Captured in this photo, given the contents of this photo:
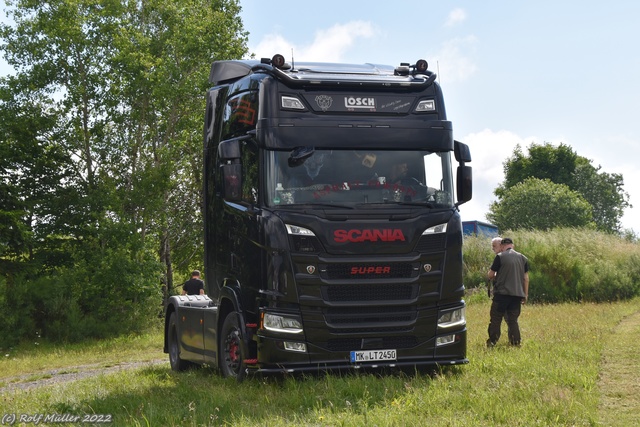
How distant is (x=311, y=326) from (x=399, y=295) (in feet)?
3.85

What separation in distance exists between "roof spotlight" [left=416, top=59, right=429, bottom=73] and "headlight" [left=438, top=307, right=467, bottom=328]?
324 cm

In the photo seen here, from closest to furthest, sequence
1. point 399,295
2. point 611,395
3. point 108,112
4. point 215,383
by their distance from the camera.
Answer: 1. point 611,395
2. point 399,295
3. point 215,383
4. point 108,112

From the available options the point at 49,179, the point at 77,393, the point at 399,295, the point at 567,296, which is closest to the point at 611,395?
the point at 399,295

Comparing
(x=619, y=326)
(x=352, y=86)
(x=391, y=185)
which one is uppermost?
(x=352, y=86)

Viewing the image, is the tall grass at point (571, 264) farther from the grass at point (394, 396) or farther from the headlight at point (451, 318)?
the headlight at point (451, 318)

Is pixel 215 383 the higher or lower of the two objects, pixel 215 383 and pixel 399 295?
the lower

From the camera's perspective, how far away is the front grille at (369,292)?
1079cm

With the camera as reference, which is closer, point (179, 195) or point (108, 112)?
point (108, 112)

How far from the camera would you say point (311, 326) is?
1071cm

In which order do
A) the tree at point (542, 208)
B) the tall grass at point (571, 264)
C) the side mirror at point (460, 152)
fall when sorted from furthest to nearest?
the tree at point (542, 208)
the tall grass at point (571, 264)
the side mirror at point (460, 152)

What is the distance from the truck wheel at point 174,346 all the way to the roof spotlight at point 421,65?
19.7ft

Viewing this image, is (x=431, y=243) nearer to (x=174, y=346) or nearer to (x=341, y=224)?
(x=341, y=224)

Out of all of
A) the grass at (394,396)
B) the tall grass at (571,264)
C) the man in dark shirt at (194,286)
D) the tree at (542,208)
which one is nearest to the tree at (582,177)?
the tree at (542,208)

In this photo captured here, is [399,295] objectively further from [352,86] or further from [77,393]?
[77,393]
